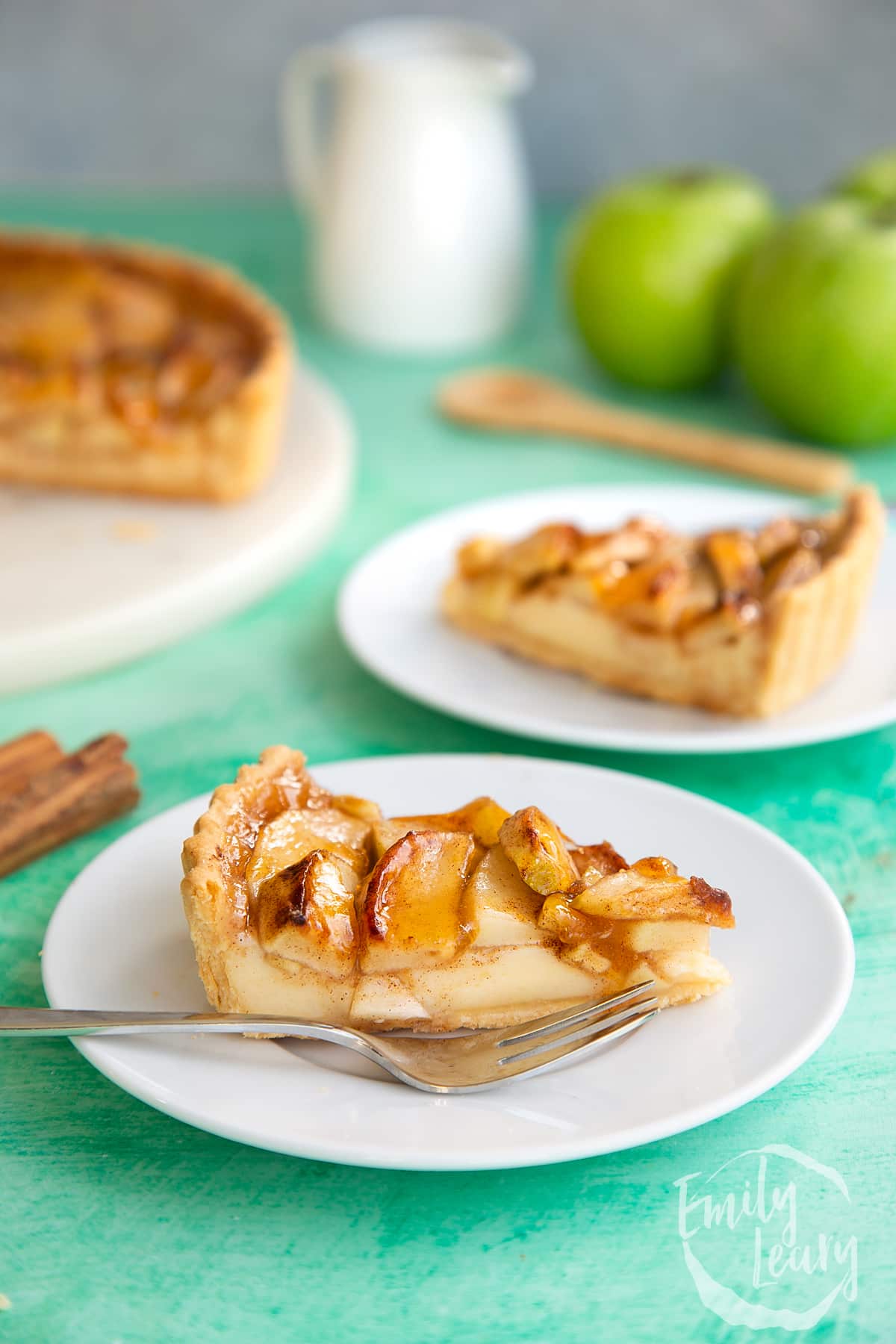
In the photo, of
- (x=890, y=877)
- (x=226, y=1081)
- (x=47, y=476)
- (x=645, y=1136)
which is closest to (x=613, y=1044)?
(x=645, y=1136)

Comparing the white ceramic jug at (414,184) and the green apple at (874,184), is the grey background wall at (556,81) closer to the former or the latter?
the white ceramic jug at (414,184)

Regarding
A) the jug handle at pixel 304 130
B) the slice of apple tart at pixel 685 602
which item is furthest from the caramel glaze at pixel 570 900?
the jug handle at pixel 304 130

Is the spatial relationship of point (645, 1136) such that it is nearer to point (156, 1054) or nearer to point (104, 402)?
point (156, 1054)

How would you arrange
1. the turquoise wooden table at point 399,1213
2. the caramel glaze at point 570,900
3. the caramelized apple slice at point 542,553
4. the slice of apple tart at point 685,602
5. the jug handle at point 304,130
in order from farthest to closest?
the jug handle at point 304,130 → the caramelized apple slice at point 542,553 → the slice of apple tart at point 685,602 → the caramel glaze at point 570,900 → the turquoise wooden table at point 399,1213

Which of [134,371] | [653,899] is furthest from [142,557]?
[653,899]

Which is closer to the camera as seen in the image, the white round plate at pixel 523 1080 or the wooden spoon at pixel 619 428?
the white round plate at pixel 523 1080

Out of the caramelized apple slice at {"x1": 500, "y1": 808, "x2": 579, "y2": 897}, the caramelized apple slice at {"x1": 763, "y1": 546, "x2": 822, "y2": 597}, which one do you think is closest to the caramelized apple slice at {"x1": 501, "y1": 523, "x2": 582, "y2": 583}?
the caramelized apple slice at {"x1": 763, "y1": 546, "x2": 822, "y2": 597}
